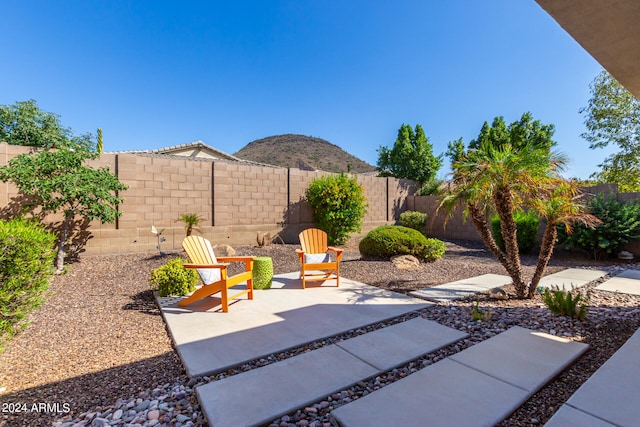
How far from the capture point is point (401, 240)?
6047mm

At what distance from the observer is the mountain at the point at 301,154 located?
106 feet

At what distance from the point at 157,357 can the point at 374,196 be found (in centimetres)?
890

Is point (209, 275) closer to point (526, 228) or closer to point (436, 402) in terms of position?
point (436, 402)

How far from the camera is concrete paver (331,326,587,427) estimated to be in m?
1.57

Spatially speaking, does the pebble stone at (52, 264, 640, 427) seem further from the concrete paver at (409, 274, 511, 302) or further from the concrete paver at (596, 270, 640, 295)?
the concrete paver at (596, 270, 640, 295)

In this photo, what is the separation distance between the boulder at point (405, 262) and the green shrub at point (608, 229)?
3993 millimetres

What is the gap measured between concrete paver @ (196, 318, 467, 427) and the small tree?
15.3 feet

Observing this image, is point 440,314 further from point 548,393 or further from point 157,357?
point 157,357

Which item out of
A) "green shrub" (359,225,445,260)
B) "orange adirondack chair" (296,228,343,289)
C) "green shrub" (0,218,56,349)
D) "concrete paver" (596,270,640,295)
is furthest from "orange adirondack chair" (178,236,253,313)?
"concrete paver" (596,270,640,295)

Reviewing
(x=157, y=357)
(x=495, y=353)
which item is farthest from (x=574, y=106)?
(x=157, y=357)

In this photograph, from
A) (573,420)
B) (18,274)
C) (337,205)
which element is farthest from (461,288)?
(18,274)

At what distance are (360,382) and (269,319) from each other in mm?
1473

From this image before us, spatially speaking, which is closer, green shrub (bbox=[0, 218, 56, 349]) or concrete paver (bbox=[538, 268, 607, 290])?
green shrub (bbox=[0, 218, 56, 349])

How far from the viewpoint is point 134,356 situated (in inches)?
95.3
